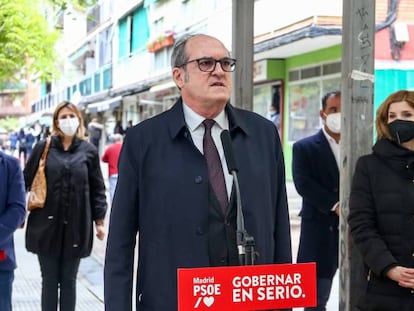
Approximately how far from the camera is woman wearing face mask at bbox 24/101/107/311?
6.53m

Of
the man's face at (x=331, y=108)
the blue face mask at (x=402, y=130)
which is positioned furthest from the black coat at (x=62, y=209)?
the blue face mask at (x=402, y=130)

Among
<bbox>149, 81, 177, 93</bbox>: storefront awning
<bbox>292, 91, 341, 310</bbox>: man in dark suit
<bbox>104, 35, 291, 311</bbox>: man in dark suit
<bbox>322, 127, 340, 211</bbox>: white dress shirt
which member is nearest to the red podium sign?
<bbox>104, 35, 291, 311</bbox>: man in dark suit

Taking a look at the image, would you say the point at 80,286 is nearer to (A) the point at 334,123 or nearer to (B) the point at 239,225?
(A) the point at 334,123

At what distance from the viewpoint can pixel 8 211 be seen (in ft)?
17.6

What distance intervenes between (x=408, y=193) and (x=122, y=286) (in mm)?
1753

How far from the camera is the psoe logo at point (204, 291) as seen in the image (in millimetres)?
2799

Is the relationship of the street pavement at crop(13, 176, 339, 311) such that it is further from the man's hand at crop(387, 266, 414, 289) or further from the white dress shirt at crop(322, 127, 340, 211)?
the man's hand at crop(387, 266, 414, 289)

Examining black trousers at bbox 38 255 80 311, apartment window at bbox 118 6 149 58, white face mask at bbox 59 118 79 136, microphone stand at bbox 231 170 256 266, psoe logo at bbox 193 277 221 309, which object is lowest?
black trousers at bbox 38 255 80 311

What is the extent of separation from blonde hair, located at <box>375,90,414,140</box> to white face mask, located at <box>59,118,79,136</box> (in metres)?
2.97

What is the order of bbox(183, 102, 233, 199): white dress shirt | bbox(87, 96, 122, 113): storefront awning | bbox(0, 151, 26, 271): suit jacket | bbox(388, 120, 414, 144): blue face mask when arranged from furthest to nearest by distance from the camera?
bbox(87, 96, 122, 113): storefront awning → bbox(0, 151, 26, 271): suit jacket → bbox(388, 120, 414, 144): blue face mask → bbox(183, 102, 233, 199): white dress shirt

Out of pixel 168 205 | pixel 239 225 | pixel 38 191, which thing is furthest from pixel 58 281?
pixel 239 225

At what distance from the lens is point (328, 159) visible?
592 cm

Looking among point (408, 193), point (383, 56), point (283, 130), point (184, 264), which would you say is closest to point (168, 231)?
point (184, 264)

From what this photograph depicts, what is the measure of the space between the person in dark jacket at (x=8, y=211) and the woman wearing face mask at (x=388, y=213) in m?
2.25
